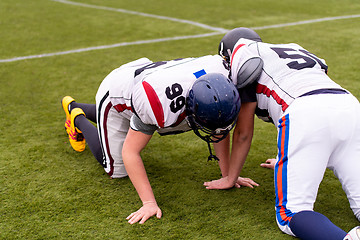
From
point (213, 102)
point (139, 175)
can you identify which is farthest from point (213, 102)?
point (139, 175)

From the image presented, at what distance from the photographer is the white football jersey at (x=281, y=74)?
2.26 m

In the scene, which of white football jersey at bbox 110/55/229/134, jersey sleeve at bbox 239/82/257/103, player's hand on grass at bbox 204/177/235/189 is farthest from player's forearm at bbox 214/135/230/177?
jersey sleeve at bbox 239/82/257/103

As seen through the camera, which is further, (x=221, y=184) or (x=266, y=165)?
(x=266, y=165)

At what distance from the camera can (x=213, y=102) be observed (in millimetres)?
2180

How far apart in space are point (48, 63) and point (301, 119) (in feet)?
13.0

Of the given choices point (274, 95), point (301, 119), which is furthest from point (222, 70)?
point (301, 119)

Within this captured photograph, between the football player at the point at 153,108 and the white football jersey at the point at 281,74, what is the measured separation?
0.17 meters

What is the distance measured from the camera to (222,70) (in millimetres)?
2467

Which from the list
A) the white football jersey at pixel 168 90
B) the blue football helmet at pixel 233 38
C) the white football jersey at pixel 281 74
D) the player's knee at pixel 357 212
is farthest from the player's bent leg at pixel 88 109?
the player's knee at pixel 357 212

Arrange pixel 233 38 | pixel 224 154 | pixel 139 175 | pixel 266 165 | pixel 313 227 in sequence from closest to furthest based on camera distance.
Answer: pixel 313 227 → pixel 139 175 → pixel 233 38 → pixel 224 154 → pixel 266 165

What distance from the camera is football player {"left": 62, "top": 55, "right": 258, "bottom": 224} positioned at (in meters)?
2.21

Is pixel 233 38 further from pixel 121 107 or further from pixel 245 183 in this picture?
pixel 245 183

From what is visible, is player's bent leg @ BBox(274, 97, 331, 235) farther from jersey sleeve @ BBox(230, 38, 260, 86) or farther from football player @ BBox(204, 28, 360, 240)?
jersey sleeve @ BBox(230, 38, 260, 86)

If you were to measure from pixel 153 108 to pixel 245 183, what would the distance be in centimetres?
91
